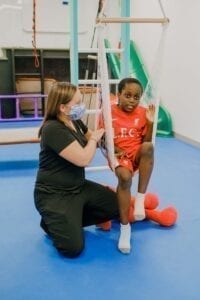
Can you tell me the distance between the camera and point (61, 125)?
2150 mm

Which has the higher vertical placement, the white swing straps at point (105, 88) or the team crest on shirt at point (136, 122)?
the white swing straps at point (105, 88)

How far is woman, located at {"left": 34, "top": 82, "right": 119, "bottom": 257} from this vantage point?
6.96 ft

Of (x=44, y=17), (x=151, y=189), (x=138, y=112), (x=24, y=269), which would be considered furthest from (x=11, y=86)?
(x=24, y=269)

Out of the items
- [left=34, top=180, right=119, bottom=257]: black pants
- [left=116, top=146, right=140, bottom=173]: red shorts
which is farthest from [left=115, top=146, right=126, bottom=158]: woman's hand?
[left=34, top=180, right=119, bottom=257]: black pants

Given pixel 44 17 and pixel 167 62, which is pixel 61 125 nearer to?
pixel 167 62

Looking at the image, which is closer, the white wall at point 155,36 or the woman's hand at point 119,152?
the woman's hand at point 119,152

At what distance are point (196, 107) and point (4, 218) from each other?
121 inches

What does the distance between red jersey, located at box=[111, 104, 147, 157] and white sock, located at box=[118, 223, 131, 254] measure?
494 mm

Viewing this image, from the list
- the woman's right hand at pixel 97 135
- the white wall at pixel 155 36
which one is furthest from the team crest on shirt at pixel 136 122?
the white wall at pixel 155 36

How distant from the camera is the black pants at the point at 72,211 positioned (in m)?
2.14

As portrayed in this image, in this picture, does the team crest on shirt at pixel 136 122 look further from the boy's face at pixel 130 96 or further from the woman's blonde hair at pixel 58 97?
the woman's blonde hair at pixel 58 97

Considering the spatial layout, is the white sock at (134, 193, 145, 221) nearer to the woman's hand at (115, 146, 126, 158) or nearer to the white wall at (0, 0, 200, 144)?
the woman's hand at (115, 146, 126, 158)

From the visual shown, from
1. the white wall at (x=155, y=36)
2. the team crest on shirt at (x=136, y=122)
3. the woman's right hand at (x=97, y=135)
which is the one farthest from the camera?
the white wall at (x=155, y=36)

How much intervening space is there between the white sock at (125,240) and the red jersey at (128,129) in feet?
1.62
